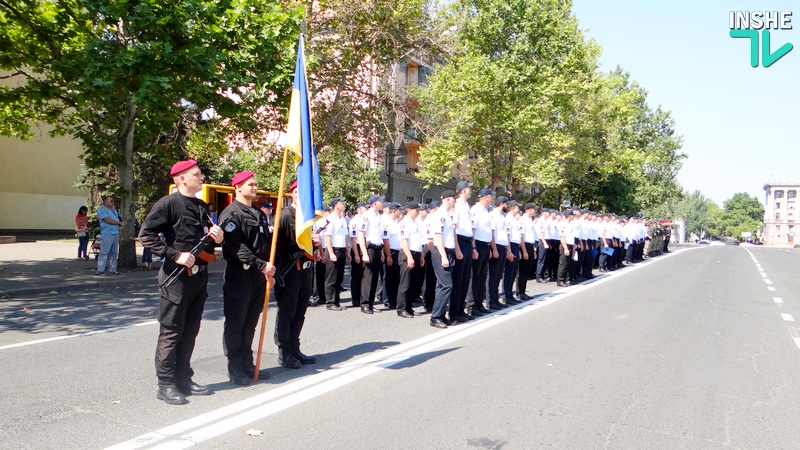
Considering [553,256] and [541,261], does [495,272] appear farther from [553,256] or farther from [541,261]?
[553,256]

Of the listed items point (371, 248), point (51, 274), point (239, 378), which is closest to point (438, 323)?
point (371, 248)

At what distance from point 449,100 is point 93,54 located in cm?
1776

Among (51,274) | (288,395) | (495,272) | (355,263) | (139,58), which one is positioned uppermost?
(139,58)

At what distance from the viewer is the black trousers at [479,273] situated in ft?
33.2

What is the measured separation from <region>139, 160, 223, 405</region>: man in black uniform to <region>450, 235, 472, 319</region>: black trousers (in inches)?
189

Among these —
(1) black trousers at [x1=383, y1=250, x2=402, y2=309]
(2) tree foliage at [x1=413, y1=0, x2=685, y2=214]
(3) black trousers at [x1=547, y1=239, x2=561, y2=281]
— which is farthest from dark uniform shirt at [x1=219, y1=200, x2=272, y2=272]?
(2) tree foliage at [x1=413, y1=0, x2=685, y2=214]

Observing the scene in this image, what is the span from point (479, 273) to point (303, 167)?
4.83m

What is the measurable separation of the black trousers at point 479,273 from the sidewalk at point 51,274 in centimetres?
730

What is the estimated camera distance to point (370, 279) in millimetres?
10812

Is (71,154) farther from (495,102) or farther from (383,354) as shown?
(383,354)

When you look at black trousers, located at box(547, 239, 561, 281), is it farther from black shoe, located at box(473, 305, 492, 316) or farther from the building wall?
the building wall

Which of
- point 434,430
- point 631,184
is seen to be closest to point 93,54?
point 434,430

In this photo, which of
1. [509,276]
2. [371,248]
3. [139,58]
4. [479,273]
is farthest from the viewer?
[139,58]

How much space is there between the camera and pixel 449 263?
29.5 ft
